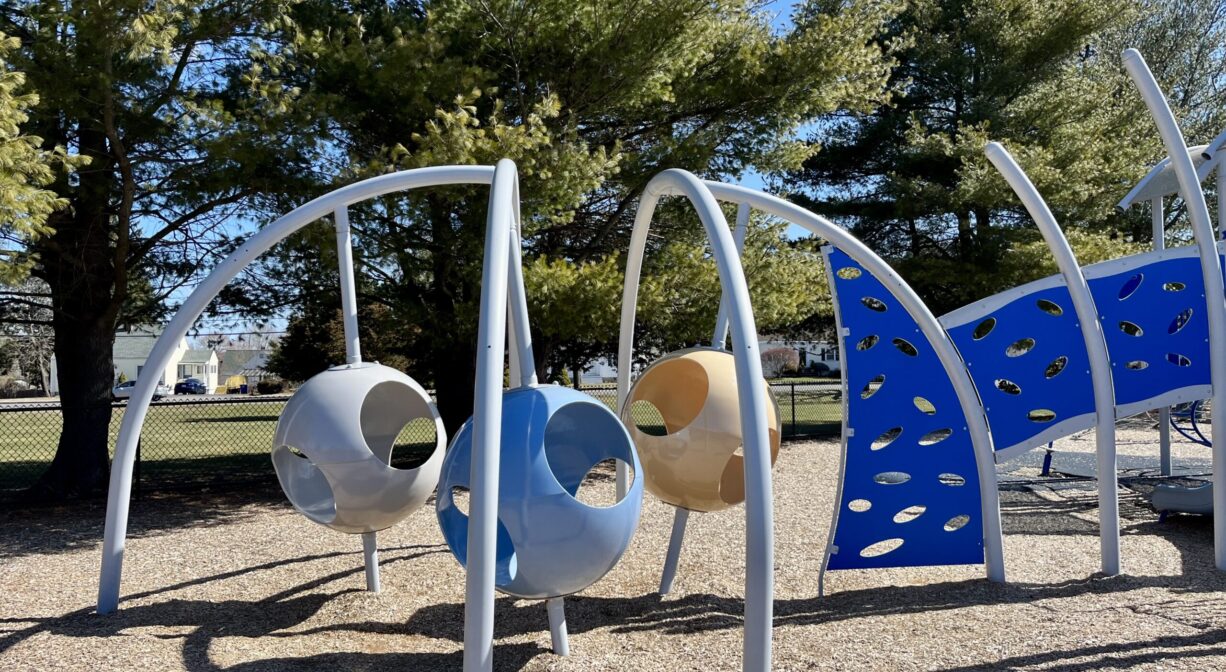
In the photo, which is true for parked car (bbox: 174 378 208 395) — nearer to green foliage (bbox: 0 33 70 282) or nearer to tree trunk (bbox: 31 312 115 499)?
tree trunk (bbox: 31 312 115 499)

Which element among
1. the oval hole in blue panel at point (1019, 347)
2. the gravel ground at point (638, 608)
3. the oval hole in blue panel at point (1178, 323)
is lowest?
the gravel ground at point (638, 608)

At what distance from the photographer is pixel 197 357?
77.6m

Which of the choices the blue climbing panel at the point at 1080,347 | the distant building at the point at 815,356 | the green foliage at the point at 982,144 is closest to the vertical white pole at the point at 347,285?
the blue climbing panel at the point at 1080,347

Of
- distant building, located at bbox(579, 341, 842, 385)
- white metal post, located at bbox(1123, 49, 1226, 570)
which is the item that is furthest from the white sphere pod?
distant building, located at bbox(579, 341, 842, 385)

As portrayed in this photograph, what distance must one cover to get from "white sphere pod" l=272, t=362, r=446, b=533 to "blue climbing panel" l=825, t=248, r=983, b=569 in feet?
9.35

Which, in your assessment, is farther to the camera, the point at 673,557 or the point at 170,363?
the point at 170,363

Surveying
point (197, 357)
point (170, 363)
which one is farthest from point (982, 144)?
point (197, 357)

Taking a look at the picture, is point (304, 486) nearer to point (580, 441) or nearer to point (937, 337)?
point (580, 441)

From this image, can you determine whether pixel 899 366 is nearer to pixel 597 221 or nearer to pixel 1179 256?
pixel 1179 256

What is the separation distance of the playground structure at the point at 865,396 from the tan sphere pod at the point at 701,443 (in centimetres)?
1

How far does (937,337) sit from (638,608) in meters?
2.75

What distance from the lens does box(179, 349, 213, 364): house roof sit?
75919 millimetres

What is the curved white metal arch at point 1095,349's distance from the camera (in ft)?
21.1

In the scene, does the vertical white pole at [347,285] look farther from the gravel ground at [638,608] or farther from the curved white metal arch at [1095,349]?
the curved white metal arch at [1095,349]
